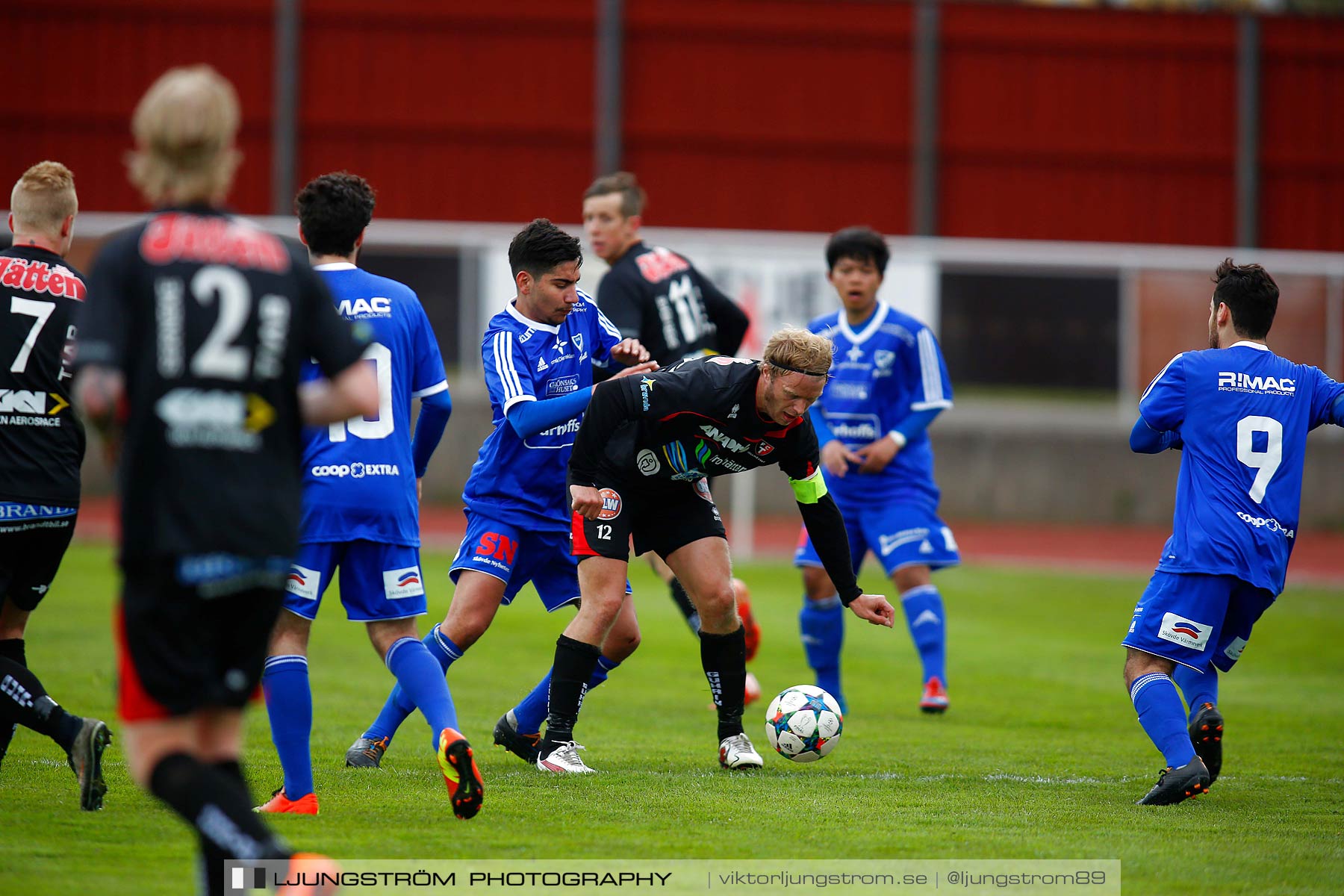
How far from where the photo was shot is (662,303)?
7.42 metres

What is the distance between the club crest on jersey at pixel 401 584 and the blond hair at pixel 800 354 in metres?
1.52

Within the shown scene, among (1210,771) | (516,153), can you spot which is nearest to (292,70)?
(516,153)

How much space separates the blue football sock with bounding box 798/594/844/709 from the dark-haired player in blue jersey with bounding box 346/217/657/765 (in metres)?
1.90

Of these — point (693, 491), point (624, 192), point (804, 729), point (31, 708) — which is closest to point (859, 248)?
point (624, 192)

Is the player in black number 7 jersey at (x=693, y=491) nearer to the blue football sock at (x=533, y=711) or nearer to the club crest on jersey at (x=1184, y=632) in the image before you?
the blue football sock at (x=533, y=711)

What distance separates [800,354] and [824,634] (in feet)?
9.76

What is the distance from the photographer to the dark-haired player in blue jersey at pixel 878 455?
25.8 ft

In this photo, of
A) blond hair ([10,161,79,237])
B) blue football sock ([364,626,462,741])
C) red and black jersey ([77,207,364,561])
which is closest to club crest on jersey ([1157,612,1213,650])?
blue football sock ([364,626,462,741])

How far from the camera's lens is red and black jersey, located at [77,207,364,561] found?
3158mm

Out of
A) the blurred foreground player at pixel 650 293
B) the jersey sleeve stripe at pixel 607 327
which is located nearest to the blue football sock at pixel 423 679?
the jersey sleeve stripe at pixel 607 327

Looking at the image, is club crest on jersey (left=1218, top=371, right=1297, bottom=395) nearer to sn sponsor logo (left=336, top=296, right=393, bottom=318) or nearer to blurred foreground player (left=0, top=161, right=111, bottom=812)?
sn sponsor logo (left=336, top=296, right=393, bottom=318)

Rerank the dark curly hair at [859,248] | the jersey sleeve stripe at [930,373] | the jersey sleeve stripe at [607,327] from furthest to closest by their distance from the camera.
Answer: the jersey sleeve stripe at [930,373] < the dark curly hair at [859,248] < the jersey sleeve stripe at [607,327]

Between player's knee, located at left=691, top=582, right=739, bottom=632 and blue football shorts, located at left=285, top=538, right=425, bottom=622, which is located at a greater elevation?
blue football shorts, located at left=285, top=538, right=425, bottom=622

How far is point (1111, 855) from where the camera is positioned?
4.44m
